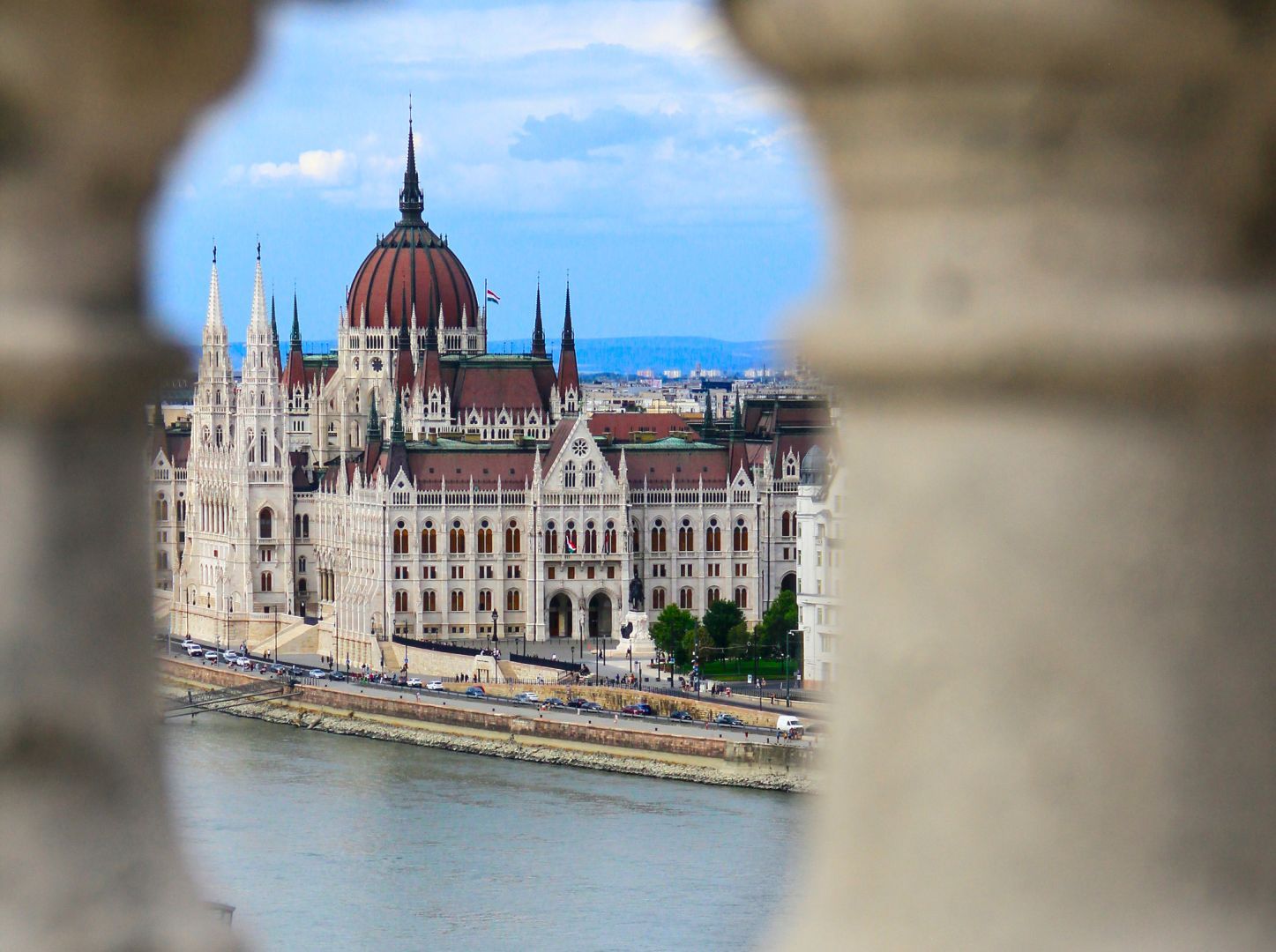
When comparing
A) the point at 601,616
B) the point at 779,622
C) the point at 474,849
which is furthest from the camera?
the point at 601,616

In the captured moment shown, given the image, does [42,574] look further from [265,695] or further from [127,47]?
[265,695]

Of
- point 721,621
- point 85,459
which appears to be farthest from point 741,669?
point 85,459

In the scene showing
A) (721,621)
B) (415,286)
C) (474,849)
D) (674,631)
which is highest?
(415,286)

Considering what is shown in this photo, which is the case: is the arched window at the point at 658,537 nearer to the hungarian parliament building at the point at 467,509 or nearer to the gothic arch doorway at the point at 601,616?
the hungarian parliament building at the point at 467,509

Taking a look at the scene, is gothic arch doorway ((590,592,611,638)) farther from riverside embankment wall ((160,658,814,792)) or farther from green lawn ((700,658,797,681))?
riverside embankment wall ((160,658,814,792))

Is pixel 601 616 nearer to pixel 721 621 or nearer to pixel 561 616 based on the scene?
pixel 561 616

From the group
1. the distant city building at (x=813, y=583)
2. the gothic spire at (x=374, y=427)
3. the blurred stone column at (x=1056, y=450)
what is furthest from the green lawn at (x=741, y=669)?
the blurred stone column at (x=1056, y=450)

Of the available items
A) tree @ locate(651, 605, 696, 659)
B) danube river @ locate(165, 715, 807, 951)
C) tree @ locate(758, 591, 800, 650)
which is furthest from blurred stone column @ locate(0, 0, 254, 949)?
tree @ locate(651, 605, 696, 659)
